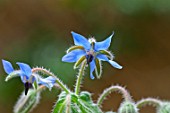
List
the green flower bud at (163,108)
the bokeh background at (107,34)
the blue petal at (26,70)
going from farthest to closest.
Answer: the bokeh background at (107,34) → the green flower bud at (163,108) → the blue petal at (26,70)

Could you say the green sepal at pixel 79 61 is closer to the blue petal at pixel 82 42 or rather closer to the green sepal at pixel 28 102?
the blue petal at pixel 82 42

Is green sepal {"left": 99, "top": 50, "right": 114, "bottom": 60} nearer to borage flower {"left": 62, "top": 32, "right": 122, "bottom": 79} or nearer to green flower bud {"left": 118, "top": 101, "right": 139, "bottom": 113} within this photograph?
borage flower {"left": 62, "top": 32, "right": 122, "bottom": 79}

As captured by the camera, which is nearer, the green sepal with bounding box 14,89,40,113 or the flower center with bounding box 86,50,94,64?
the flower center with bounding box 86,50,94,64

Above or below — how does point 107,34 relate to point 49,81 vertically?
above

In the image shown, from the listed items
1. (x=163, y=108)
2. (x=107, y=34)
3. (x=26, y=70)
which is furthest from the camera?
(x=107, y=34)

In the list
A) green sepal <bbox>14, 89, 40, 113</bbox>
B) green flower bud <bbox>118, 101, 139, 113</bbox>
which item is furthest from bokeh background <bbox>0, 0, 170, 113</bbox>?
green flower bud <bbox>118, 101, 139, 113</bbox>

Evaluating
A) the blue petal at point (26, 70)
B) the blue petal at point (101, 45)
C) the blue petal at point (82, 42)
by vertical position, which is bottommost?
the blue petal at point (26, 70)

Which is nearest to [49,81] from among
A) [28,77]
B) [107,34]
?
[28,77]

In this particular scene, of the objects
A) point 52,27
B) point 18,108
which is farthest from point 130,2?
point 18,108

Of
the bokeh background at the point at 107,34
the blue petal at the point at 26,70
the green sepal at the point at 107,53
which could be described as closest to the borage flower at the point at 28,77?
the blue petal at the point at 26,70

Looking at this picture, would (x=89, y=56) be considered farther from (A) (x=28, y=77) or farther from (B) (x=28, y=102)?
(B) (x=28, y=102)
